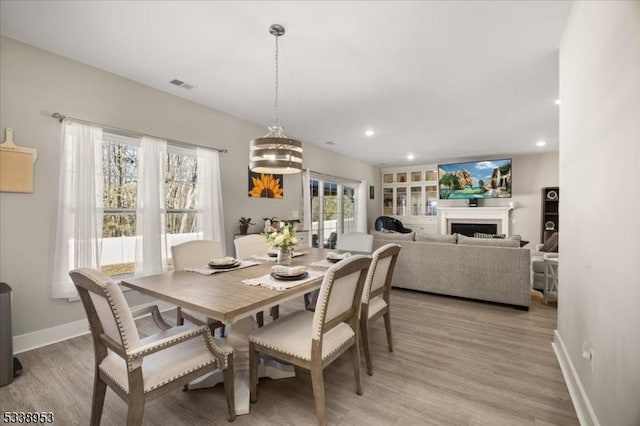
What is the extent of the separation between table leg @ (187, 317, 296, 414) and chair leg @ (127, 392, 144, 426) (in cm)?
65

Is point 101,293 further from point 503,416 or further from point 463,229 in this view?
point 463,229

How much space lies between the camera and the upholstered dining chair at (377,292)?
2141mm

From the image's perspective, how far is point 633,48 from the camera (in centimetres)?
112

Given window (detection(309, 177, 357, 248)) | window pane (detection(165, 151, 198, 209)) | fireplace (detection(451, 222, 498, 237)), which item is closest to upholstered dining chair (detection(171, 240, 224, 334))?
window pane (detection(165, 151, 198, 209))

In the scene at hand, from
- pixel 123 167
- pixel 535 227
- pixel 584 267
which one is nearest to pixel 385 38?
pixel 584 267

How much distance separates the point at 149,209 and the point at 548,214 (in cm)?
790

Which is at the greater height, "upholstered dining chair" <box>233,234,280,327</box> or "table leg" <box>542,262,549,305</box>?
"upholstered dining chair" <box>233,234,280,327</box>

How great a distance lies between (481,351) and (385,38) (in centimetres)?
277

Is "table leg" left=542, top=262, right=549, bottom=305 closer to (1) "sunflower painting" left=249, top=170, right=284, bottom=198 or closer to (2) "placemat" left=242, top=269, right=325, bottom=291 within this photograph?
(2) "placemat" left=242, top=269, right=325, bottom=291

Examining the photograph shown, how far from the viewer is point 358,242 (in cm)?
346

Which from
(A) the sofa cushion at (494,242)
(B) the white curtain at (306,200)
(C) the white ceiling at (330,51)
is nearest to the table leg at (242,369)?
(C) the white ceiling at (330,51)

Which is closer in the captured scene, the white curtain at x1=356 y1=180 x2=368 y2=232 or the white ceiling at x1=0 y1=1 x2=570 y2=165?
the white ceiling at x1=0 y1=1 x2=570 y2=165

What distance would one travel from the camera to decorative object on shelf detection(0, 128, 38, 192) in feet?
7.93

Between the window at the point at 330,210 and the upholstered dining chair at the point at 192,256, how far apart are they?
11.9 ft
